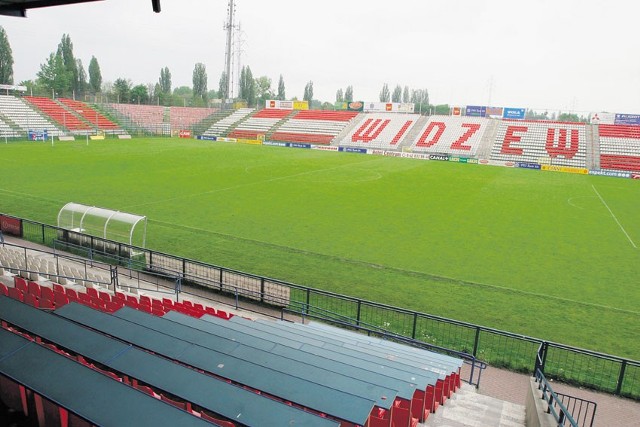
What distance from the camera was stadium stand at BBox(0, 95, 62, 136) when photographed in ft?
211

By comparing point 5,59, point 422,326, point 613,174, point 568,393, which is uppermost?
point 5,59

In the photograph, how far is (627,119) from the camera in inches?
2650

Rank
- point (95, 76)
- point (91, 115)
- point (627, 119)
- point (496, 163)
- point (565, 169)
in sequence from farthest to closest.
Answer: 1. point (95, 76)
2. point (91, 115)
3. point (627, 119)
4. point (496, 163)
5. point (565, 169)

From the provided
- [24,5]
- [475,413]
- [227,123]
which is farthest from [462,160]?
[24,5]

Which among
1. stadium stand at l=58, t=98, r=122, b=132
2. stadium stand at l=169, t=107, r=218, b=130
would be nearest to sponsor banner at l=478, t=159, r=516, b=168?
stadium stand at l=169, t=107, r=218, b=130

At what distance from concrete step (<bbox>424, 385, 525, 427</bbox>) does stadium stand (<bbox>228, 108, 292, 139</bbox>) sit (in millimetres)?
70004

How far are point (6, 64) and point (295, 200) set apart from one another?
308 ft

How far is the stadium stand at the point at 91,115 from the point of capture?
73.4 m

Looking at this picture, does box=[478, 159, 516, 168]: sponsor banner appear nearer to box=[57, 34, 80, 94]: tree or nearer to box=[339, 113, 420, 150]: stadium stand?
box=[339, 113, 420, 150]: stadium stand

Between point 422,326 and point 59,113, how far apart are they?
245 ft

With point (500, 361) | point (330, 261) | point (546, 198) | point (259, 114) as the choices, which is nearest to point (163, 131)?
point (259, 114)

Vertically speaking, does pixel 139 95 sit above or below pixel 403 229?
above

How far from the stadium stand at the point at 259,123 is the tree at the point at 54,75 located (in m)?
45.0

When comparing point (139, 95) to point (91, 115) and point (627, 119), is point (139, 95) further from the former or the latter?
point (627, 119)
